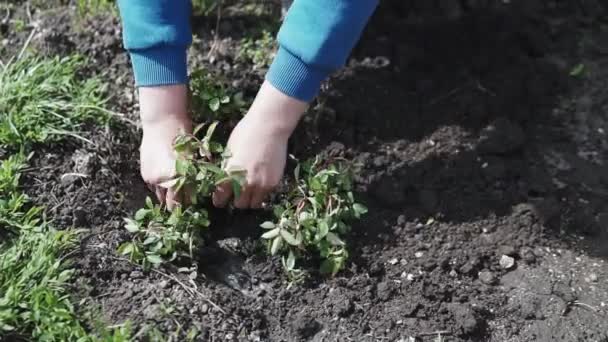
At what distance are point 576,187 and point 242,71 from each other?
1.09 meters

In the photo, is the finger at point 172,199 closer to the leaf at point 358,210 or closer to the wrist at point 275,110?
the wrist at point 275,110

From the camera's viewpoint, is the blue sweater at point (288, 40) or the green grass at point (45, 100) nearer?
the blue sweater at point (288, 40)

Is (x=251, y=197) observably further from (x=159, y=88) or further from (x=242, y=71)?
(x=242, y=71)

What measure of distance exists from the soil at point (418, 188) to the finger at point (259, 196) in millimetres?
95

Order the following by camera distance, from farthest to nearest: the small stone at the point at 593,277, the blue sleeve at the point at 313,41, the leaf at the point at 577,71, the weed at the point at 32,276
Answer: the leaf at the point at 577,71 < the small stone at the point at 593,277 < the blue sleeve at the point at 313,41 < the weed at the point at 32,276

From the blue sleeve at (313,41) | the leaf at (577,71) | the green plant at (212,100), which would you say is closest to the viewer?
the blue sleeve at (313,41)

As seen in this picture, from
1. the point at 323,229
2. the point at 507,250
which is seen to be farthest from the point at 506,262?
the point at 323,229

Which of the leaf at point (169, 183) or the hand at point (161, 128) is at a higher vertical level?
the hand at point (161, 128)

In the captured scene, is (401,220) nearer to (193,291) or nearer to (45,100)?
(193,291)

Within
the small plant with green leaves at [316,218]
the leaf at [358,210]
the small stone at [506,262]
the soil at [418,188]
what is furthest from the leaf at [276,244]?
the small stone at [506,262]

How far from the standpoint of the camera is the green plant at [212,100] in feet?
7.70

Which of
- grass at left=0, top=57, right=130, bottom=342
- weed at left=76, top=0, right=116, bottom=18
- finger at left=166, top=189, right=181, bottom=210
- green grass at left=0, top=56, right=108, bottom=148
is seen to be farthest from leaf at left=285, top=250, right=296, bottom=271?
weed at left=76, top=0, right=116, bottom=18

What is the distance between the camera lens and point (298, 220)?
2094 mm

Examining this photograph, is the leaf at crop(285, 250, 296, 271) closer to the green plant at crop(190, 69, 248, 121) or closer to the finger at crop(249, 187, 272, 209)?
the finger at crop(249, 187, 272, 209)
